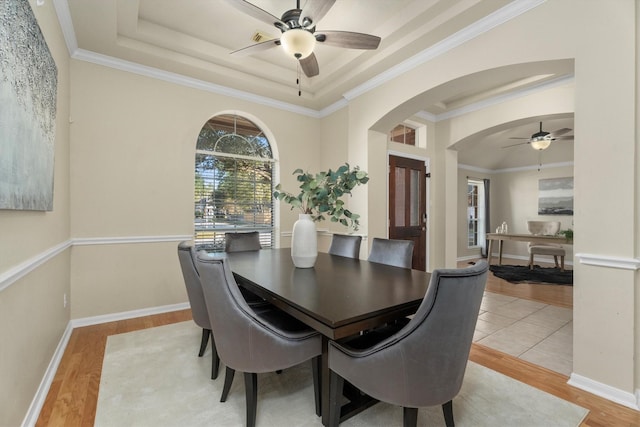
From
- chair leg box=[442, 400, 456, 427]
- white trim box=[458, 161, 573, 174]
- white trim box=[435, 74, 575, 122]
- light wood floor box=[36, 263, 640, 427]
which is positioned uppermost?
white trim box=[435, 74, 575, 122]

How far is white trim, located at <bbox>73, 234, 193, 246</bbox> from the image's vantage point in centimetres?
294

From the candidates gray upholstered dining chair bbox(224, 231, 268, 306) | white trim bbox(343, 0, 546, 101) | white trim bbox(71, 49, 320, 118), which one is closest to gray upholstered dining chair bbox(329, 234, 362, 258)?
gray upholstered dining chair bbox(224, 231, 268, 306)

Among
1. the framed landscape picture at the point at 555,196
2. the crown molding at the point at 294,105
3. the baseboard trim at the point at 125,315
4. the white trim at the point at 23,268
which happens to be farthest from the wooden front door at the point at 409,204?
the framed landscape picture at the point at 555,196

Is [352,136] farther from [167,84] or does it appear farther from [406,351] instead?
[406,351]

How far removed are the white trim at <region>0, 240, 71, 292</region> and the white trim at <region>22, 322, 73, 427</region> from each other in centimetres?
76

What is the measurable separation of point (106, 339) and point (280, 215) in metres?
2.46

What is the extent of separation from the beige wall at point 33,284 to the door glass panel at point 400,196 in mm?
3884

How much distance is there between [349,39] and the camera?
2.21 m

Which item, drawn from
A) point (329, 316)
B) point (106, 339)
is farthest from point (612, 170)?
point (106, 339)

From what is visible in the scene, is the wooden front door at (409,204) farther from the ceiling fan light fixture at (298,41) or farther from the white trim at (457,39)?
the ceiling fan light fixture at (298,41)

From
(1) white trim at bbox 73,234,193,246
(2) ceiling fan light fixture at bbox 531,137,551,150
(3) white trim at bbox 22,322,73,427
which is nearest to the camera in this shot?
(3) white trim at bbox 22,322,73,427

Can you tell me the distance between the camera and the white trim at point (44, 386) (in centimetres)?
154

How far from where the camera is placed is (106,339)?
8.60 feet

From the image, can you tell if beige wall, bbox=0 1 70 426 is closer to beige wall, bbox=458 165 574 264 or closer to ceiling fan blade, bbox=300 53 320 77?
ceiling fan blade, bbox=300 53 320 77
